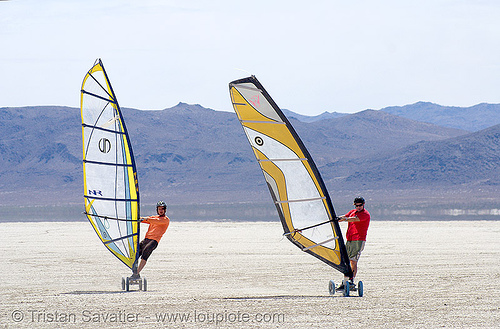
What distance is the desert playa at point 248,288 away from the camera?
27.7 ft

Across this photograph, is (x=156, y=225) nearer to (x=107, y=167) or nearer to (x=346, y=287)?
(x=107, y=167)

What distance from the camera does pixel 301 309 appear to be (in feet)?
29.5

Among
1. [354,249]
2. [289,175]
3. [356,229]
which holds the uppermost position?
[289,175]

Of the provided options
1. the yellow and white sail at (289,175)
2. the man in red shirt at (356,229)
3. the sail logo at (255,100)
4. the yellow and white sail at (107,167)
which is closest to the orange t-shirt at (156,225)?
the yellow and white sail at (107,167)

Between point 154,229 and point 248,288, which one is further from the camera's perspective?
point 248,288

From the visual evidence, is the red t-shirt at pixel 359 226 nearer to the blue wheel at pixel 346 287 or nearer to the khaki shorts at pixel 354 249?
the khaki shorts at pixel 354 249

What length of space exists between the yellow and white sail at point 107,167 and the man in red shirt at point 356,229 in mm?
3143

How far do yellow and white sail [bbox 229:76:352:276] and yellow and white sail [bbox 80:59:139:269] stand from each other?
212 centimetres

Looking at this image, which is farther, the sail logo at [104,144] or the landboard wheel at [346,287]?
the sail logo at [104,144]

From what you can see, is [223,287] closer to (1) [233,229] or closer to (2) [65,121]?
(1) [233,229]

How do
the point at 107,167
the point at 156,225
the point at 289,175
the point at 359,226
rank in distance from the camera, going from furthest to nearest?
the point at 107,167
the point at 156,225
the point at 289,175
the point at 359,226

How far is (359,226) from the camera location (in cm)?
980

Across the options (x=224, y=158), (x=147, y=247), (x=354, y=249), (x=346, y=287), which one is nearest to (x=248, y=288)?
(x=147, y=247)

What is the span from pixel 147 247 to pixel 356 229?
289 centimetres
